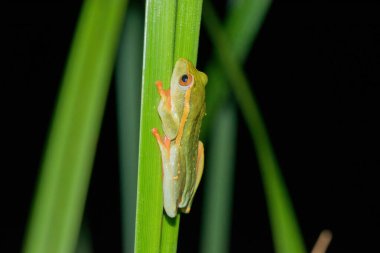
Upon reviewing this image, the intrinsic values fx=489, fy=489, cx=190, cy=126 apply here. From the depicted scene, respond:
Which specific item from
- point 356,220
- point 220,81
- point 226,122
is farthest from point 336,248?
point 220,81

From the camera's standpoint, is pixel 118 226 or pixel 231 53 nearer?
pixel 231 53

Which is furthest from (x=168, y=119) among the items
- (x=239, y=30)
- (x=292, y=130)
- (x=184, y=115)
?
(x=292, y=130)

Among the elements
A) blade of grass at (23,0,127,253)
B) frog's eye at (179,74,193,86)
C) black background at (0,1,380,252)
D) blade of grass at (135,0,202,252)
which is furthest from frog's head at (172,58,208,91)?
black background at (0,1,380,252)

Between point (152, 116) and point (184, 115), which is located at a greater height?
point (184, 115)

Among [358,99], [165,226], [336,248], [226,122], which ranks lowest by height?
[165,226]

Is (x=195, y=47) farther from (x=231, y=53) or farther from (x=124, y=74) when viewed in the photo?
(x=124, y=74)

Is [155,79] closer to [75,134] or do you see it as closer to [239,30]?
[75,134]

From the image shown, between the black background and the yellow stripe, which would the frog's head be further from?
the black background
